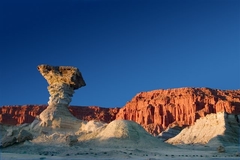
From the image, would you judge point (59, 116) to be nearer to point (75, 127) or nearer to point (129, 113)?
point (75, 127)

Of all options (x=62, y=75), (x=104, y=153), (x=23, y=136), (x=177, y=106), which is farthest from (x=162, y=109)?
(x=104, y=153)

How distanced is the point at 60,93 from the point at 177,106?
11719 centimetres

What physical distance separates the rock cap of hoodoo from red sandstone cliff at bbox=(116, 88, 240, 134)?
296ft

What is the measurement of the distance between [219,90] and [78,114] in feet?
246

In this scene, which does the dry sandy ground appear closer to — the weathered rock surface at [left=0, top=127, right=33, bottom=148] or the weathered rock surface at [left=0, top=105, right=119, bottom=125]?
the weathered rock surface at [left=0, top=127, right=33, bottom=148]

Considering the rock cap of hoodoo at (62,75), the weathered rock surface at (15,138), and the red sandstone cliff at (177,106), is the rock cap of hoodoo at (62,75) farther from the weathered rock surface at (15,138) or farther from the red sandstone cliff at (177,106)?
the red sandstone cliff at (177,106)

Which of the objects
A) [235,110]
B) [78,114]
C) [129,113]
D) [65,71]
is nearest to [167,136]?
[65,71]

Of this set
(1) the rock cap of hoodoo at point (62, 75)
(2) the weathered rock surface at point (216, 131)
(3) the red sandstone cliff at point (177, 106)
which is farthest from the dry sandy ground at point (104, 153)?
(3) the red sandstone cliff at point (177, 106)

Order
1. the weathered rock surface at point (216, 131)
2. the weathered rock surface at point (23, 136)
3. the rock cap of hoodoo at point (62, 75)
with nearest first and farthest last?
the weathered rock surface at point (23, 136), the weathered rock surface at point (216, 131), the rock cap of hoodoo at point (62, 75)

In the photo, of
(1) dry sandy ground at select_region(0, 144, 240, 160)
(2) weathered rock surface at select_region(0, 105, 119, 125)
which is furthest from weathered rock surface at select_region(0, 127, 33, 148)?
(2) weathered rock surface at select_region(0, 105, 119, 125)

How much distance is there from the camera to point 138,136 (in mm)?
28422

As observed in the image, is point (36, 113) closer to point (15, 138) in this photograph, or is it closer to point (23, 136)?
point (23, 136)

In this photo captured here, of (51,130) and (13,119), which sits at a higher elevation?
(13,119)

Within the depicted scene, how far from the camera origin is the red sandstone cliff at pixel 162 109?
13612cm
